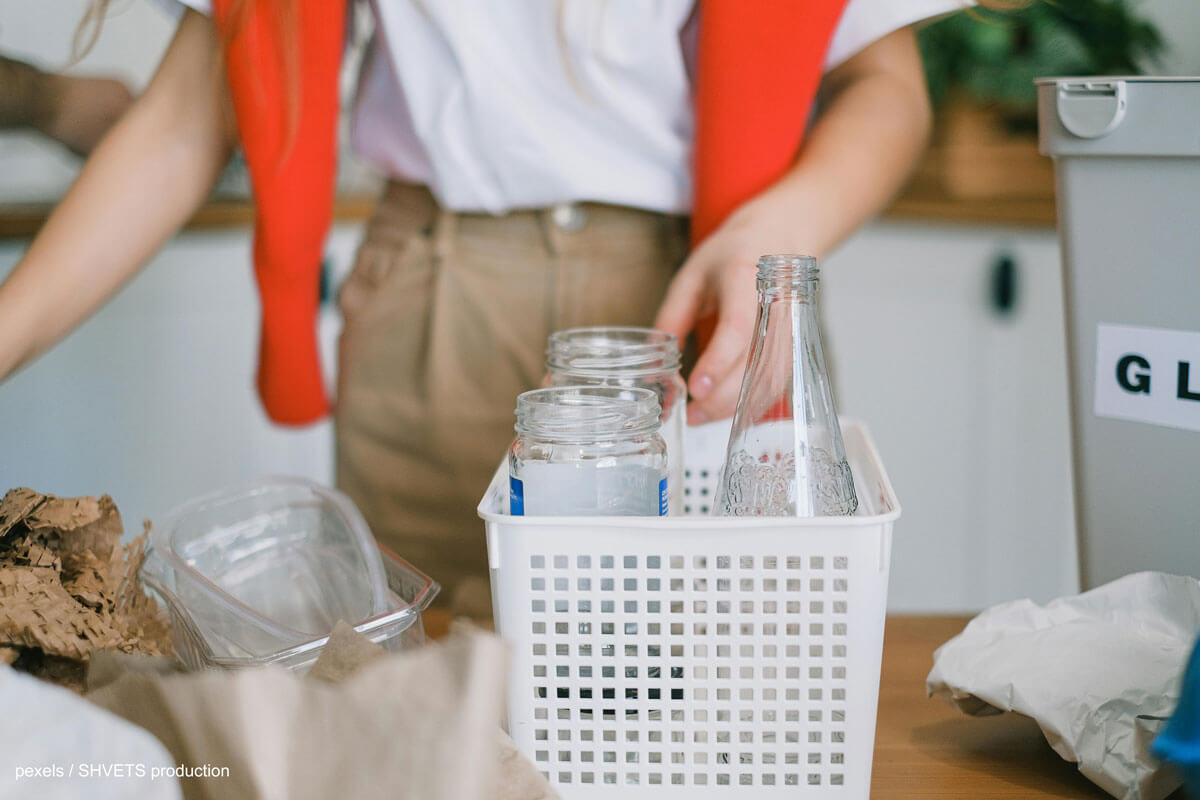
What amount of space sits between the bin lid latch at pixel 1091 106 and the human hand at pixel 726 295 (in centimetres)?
17

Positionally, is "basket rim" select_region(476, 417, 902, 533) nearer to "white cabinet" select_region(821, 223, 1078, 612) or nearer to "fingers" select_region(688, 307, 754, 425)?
"fingers" select_region(688, 307, 754, 425)

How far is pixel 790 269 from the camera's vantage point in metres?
0.47

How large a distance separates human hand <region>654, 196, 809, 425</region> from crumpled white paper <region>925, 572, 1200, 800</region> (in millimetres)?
177

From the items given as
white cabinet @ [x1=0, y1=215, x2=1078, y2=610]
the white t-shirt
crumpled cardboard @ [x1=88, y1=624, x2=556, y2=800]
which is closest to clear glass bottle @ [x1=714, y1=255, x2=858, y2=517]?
crumpled cardboard @ [x1=88, y1=624, x2=556, y2=800]

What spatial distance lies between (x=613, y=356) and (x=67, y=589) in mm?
279

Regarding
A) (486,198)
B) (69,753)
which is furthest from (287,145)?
(69,753)

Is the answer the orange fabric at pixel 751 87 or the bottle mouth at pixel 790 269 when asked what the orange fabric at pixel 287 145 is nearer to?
the orange fabric at pixel 751 87

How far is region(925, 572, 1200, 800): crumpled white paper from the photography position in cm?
45

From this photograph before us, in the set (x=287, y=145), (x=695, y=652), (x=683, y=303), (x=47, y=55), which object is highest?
(x=47, y=55)

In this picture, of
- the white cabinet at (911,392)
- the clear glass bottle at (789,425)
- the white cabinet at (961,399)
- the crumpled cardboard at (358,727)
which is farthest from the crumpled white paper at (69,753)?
the white cabinet at (961,399)

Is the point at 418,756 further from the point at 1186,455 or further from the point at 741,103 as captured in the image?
the point at 741,103

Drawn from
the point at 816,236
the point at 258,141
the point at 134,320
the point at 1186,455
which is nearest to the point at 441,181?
the point at 258,141

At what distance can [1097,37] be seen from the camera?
154 cm

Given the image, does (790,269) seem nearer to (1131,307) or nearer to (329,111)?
(1131,307)
